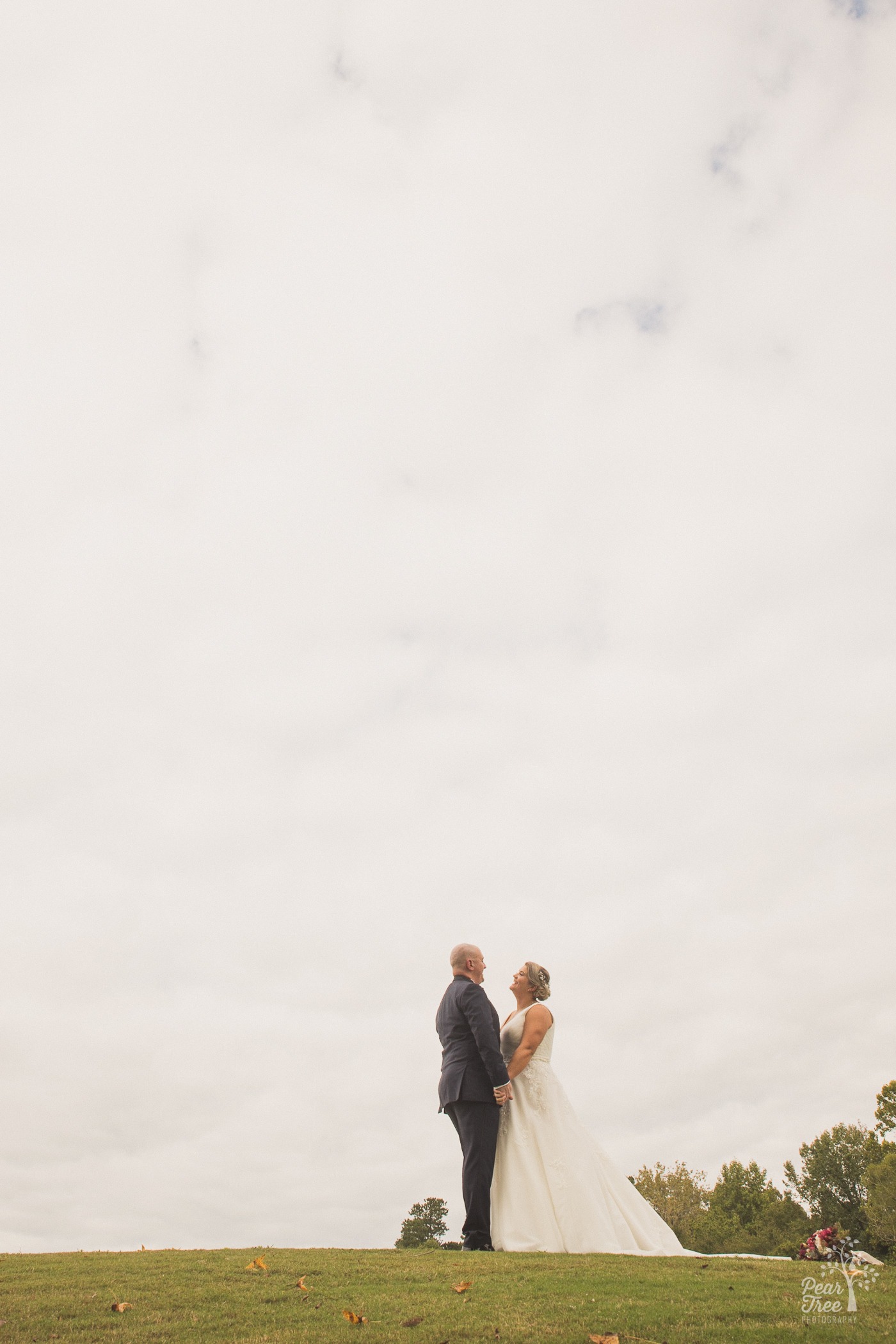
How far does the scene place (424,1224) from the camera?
22625 mm

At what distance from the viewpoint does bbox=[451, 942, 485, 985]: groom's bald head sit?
1266cm

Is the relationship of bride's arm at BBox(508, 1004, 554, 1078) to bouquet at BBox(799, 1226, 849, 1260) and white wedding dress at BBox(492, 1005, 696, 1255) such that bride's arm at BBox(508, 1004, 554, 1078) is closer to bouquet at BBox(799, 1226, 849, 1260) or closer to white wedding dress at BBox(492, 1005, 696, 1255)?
white wedding dress at BBox(492, 1005, 696, 1255)

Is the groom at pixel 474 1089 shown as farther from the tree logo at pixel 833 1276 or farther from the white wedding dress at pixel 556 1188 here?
the tree logo at pixel 833 1276

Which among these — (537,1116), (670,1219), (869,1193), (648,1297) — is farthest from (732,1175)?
(648,1297)

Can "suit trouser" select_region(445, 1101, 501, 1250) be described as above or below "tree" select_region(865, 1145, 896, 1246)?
above

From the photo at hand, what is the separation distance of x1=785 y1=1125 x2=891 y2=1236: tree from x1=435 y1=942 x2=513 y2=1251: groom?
5177 cm

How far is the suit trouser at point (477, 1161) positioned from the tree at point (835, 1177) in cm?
5172

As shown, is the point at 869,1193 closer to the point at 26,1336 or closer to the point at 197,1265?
the point at 197,1265

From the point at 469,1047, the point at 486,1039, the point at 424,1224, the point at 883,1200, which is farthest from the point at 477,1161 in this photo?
the point at 883,1200

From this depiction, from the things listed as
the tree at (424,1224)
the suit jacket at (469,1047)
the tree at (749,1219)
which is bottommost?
the tree at (749,1219)

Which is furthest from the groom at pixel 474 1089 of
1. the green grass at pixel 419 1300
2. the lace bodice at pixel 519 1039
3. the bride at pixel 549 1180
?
the green grass at pixel 419 1300

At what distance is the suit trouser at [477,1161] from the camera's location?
37.4 ft

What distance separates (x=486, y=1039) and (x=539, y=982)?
1759mm

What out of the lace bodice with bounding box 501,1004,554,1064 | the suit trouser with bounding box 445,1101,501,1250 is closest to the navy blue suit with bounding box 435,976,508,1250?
the suit trouser with bounding box 445,1101,501,1250
